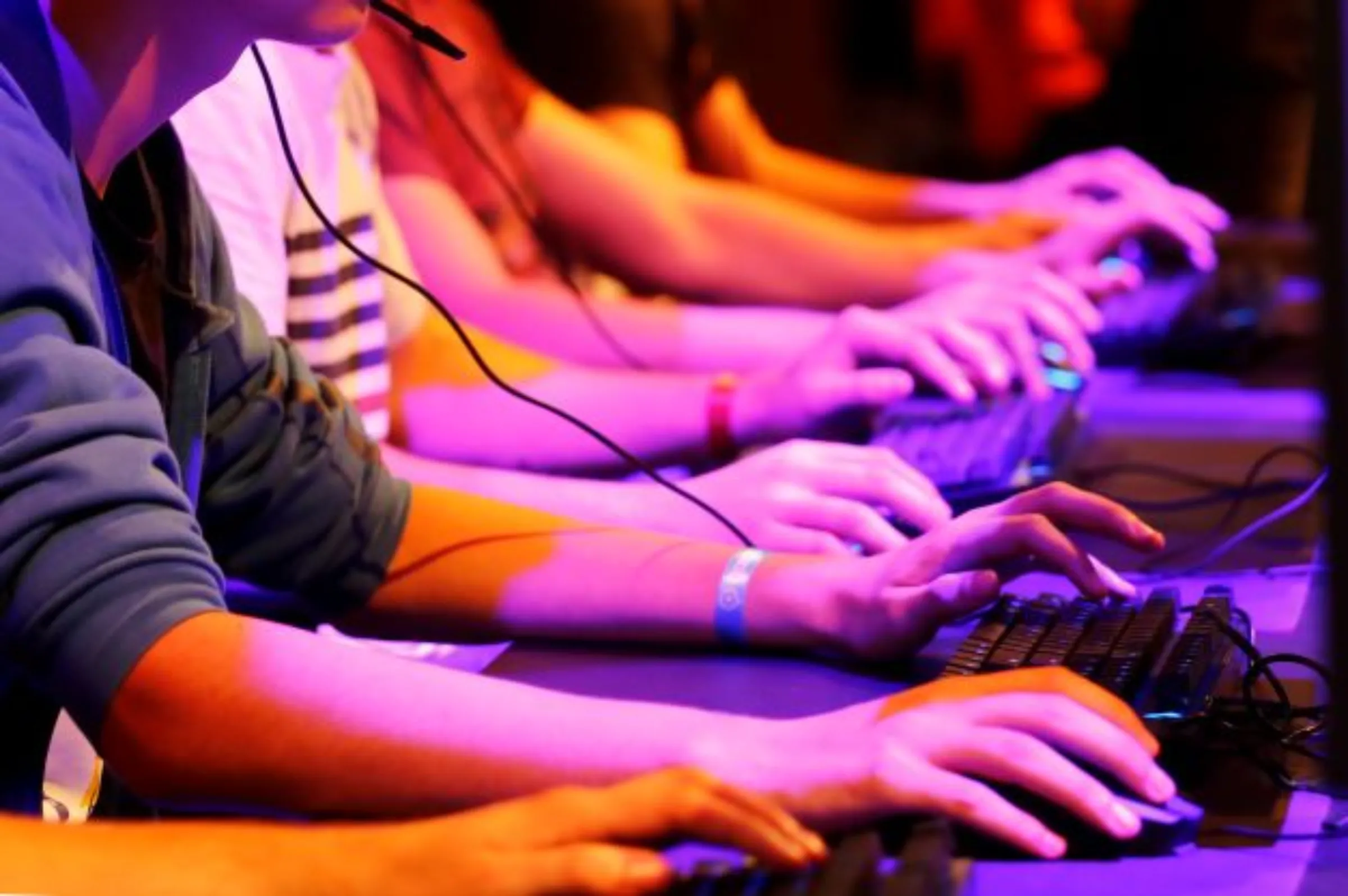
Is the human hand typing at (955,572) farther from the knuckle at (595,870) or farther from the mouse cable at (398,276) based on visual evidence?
the knuckle at (595,870)

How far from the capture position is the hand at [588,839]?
69 cm

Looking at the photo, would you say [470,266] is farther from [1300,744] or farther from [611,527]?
[1300,744]

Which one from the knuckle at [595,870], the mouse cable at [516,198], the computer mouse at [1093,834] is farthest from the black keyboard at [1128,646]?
the mouse cable at [516,198]

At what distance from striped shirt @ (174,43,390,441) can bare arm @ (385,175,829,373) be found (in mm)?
252

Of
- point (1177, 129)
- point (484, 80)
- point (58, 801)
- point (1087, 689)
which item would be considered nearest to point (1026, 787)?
point (1087, 689)

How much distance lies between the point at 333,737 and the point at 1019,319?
98 centimetres

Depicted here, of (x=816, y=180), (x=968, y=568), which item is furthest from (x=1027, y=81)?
(x=968, y=568)

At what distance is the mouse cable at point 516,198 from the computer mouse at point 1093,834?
1208 millimetres

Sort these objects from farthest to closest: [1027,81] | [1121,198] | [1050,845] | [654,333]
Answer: [1027,81] → [1121,198] → [654,333] → [1050,845]

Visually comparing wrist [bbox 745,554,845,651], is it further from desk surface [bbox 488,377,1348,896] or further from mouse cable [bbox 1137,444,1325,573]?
mouse cable [bbox 1137,444,1325,573]

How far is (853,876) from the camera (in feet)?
2.29

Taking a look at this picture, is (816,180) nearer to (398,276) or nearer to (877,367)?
(877,367)

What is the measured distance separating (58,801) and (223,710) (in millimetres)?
261

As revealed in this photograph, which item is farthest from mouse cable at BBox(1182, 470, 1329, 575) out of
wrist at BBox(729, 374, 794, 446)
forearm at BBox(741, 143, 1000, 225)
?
forearm at BBox(741, 143, 1000, 225)
